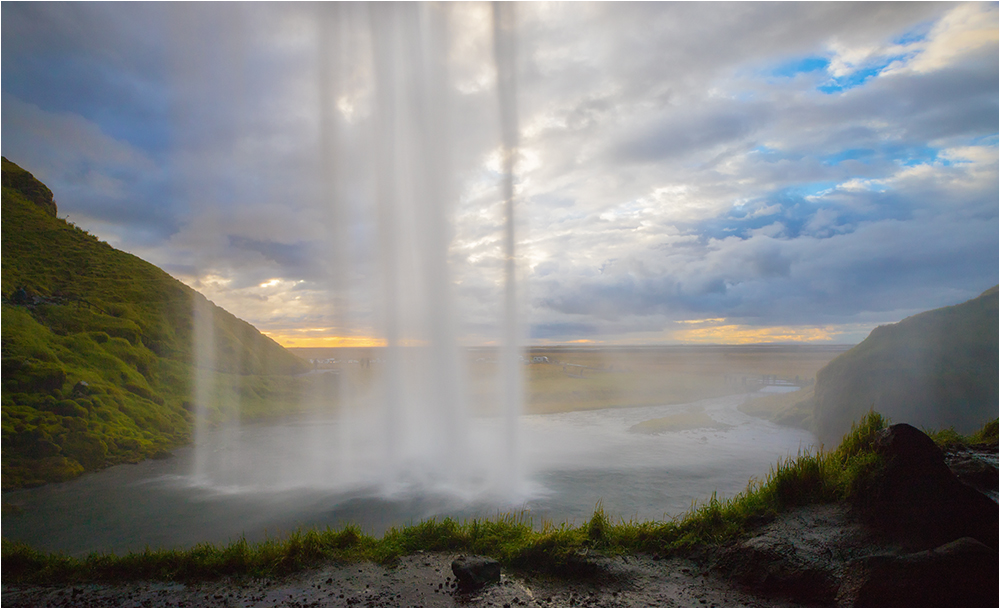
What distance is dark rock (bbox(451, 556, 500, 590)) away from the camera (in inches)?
321

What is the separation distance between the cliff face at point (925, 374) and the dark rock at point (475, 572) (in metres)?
21.8

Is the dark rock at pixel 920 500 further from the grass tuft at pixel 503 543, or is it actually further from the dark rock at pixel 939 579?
the dark rock at pixel 939 579

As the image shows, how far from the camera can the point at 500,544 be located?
9.79 meters

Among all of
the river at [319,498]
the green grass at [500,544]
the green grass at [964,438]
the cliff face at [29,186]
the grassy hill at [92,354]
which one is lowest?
the river at [319,498]

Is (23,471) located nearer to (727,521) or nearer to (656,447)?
(727,521)

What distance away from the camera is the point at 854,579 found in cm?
719

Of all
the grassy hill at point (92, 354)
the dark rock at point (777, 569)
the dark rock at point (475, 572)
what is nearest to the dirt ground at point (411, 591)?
the dark rock at point (475, 572)

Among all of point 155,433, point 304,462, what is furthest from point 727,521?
point 155,433

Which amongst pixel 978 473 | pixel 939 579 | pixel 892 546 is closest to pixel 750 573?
pixel 892 546

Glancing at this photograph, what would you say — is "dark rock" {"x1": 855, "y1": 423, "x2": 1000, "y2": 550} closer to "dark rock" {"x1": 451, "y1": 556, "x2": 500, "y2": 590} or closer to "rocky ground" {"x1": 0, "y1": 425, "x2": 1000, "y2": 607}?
"rocky ground" {"x1": 0, "y1": 425, "x2": 1000, "y2": 607}

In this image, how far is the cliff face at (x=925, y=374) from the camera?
2256 cm

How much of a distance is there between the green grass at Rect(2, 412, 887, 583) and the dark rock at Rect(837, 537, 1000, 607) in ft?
8.15

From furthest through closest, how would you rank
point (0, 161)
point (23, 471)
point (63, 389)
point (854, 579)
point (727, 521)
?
1. point (0, 161)
2. point (63, 389)
3. point (23, 471)
4. point (727, 521)
5. point (854, 579)

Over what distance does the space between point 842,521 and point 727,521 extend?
213 cm
